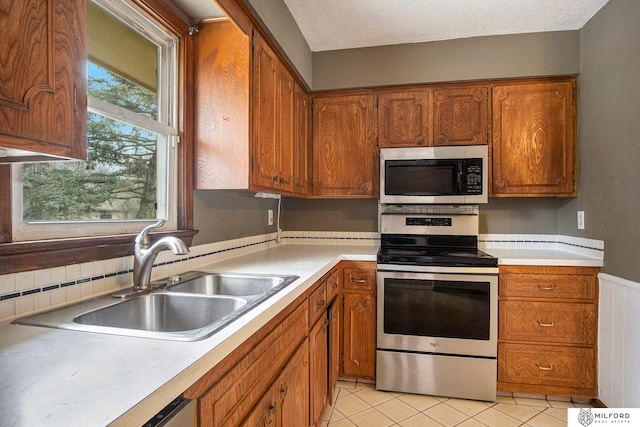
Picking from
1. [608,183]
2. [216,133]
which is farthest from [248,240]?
[608,183]

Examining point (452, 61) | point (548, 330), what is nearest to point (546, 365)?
point (548, 330)

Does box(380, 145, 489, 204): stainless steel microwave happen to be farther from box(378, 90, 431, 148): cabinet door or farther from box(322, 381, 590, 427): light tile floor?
box(322, 381, 590, 427): light tile floor

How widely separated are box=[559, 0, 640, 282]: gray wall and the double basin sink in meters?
1.88

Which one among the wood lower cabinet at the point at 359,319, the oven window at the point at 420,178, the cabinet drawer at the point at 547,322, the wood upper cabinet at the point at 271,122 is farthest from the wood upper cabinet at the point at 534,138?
the wood upper cabinet at the point at 271,122

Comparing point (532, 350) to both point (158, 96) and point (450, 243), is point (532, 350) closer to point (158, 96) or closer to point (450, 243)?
point (450, 243)

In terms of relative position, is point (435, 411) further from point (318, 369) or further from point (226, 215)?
point (226, 215)

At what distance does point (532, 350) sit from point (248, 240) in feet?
6.51

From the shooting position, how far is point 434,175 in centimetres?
246

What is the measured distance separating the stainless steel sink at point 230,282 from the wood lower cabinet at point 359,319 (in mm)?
944

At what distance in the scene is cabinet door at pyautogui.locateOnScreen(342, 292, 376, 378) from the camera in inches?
90.6

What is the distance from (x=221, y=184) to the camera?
1.70m

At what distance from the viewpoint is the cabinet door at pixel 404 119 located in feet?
A: 8.34

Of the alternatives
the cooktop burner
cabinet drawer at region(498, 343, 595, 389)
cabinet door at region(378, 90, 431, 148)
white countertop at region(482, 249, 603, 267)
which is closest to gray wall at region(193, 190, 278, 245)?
the cooktop burner

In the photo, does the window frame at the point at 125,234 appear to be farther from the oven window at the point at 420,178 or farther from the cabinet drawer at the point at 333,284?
the oven window at the point at 420,178
